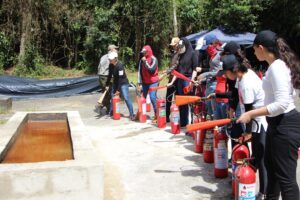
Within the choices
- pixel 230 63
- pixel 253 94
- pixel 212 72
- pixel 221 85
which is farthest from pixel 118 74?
pixel 253 94

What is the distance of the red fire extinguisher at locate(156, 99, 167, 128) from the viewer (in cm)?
835

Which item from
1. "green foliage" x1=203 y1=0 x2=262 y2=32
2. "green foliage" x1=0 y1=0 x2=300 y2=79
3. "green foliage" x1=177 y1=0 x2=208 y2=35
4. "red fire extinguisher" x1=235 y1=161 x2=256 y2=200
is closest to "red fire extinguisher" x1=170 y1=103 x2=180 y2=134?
"red fire extinguisher" x1=235 y1=161 x2=256 y2=200

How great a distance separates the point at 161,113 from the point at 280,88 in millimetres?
5281

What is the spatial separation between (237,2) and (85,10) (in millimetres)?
7364

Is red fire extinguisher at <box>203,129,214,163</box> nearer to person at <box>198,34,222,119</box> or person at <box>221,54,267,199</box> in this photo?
person at <box>198,34,222,119</box>

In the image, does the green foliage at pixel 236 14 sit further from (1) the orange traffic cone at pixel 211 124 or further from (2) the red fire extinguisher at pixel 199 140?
(1) the orange traffic cone at pixel 211 124

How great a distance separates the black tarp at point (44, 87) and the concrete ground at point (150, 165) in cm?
464

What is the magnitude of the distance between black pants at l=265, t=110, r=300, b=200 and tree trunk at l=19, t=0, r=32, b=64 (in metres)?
17.5

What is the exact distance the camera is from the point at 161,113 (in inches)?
335

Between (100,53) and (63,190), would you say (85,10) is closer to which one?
(100,53)

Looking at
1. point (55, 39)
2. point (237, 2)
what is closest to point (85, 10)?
point (55, 39)

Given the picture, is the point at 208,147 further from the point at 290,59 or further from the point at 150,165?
the point at 290,59

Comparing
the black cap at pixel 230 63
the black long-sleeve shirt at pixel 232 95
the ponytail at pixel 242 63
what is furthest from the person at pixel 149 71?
the black cap at pixel 230 63

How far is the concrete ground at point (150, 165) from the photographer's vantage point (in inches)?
192
